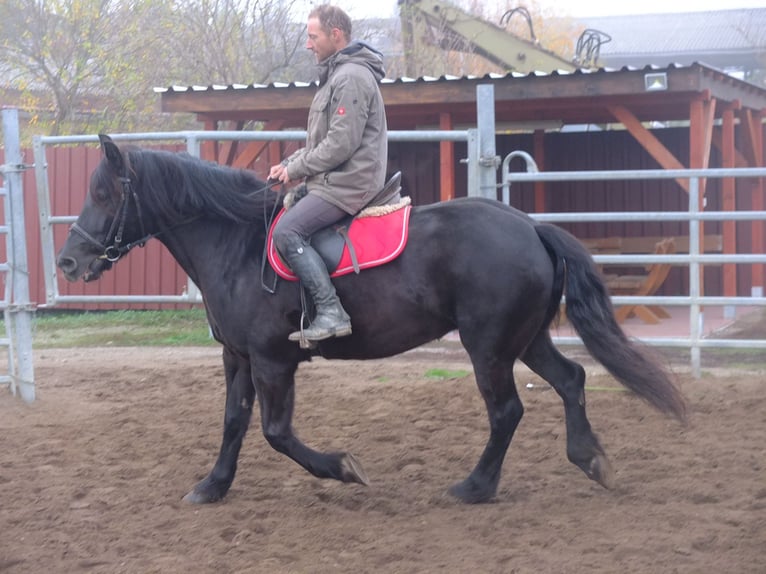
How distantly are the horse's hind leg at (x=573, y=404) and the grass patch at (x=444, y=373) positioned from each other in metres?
2.80

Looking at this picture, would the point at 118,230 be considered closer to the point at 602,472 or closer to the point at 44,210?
the point at 602,472

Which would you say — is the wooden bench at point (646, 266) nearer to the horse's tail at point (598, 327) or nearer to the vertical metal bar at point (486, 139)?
the vertical metal bar at point (486, 139)

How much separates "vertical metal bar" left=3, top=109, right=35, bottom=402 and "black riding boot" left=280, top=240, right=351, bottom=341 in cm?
330

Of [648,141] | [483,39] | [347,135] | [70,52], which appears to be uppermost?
[70,52]

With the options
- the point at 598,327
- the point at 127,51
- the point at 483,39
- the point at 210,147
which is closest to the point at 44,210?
the point at 210,147

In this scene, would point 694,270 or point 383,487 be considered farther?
point 694,270

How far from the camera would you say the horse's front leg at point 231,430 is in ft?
16.5

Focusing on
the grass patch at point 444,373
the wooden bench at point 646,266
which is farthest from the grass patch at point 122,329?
the wooden bench at point 646,266

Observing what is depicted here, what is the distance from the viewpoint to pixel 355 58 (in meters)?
4.84

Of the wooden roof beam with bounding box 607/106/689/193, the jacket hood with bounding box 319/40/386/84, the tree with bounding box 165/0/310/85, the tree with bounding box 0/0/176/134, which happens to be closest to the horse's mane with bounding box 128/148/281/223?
the jacket hood with bounding box 319/40/386/84

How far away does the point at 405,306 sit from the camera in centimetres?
495

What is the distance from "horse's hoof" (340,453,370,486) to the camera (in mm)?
4906

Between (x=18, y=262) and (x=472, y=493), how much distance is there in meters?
4.16

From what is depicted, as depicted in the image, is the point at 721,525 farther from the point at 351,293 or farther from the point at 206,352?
the point at 206,352
